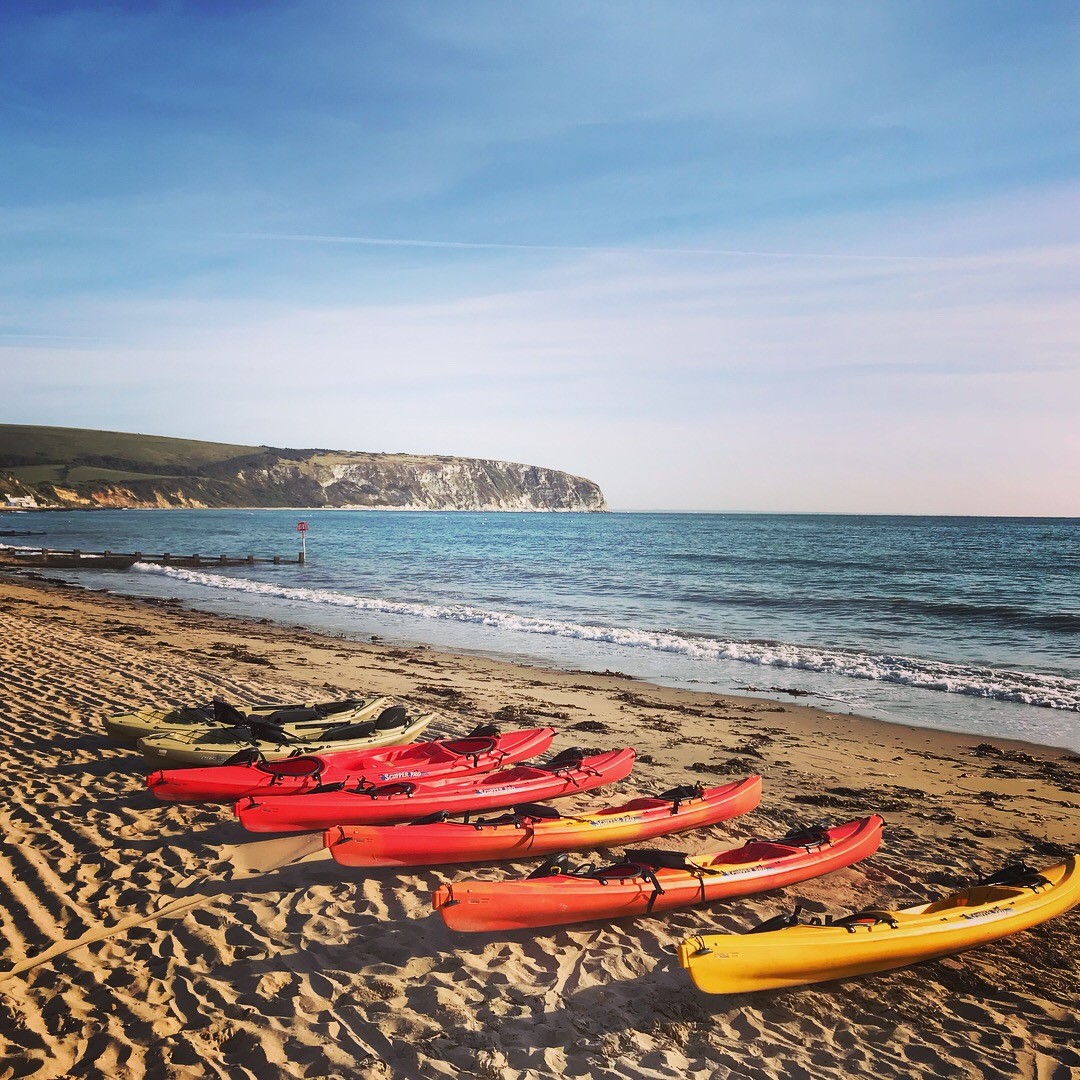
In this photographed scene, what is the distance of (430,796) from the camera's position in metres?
6.20

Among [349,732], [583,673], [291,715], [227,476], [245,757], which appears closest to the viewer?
[245,757]

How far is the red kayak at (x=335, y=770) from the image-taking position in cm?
609

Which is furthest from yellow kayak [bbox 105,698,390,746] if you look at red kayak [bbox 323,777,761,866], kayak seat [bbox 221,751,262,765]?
red kayak [bbox 323,777,761,866]

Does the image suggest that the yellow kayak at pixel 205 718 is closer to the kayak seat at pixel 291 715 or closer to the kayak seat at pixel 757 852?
the kayak seat at pixel 291 715

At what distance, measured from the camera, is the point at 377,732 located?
25.4 ft

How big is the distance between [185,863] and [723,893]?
3.73m

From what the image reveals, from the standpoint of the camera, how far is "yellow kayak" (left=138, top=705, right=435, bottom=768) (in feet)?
21.9

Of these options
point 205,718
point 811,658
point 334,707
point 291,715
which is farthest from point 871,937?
point 811,658

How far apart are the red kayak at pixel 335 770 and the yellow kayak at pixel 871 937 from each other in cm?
322

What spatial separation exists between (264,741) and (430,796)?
1.85m

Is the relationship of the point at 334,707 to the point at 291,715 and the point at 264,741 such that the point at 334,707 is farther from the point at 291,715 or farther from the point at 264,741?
the point at 264,741

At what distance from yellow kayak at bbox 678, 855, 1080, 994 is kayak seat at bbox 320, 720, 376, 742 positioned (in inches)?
175

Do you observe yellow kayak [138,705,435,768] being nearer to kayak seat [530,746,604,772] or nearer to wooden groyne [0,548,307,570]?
kayak seat [530,746,604,772]

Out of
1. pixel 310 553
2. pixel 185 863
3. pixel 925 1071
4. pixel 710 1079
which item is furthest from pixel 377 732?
pixel 310 553
